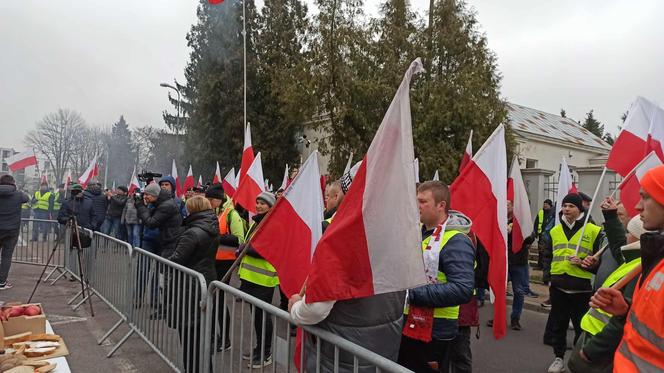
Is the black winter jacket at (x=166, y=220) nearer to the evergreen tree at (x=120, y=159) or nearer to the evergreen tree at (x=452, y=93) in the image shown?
the evergreen tree at (x=452, y=93)

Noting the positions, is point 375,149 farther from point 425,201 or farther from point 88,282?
point 88,282

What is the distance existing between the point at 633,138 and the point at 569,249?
138 cm

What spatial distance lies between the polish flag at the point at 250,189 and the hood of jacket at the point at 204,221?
6.07 feet

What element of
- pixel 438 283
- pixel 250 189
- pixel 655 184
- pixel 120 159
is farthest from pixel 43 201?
pixel 120 159

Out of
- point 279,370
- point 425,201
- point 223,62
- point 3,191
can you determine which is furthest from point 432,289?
point 223,62

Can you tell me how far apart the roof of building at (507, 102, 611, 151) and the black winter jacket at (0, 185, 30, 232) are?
26.4m

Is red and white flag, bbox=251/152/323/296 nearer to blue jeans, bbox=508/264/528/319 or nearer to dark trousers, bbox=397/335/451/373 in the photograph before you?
dark trousers, bbox=397/335/451/373

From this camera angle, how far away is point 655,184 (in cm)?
192

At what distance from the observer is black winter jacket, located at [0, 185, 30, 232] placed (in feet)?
27.1

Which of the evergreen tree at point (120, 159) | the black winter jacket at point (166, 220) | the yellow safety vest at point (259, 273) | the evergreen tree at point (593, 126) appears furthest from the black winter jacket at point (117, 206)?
the evergreen tree at point (593, 126)

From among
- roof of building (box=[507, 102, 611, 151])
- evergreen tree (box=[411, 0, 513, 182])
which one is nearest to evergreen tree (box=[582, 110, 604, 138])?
roof of building (box=[507, 102, 611, 151])

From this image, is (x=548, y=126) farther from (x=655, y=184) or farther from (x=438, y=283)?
(x=655, y=184)

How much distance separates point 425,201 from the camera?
3.22 meters

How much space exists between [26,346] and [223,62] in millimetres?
30341
